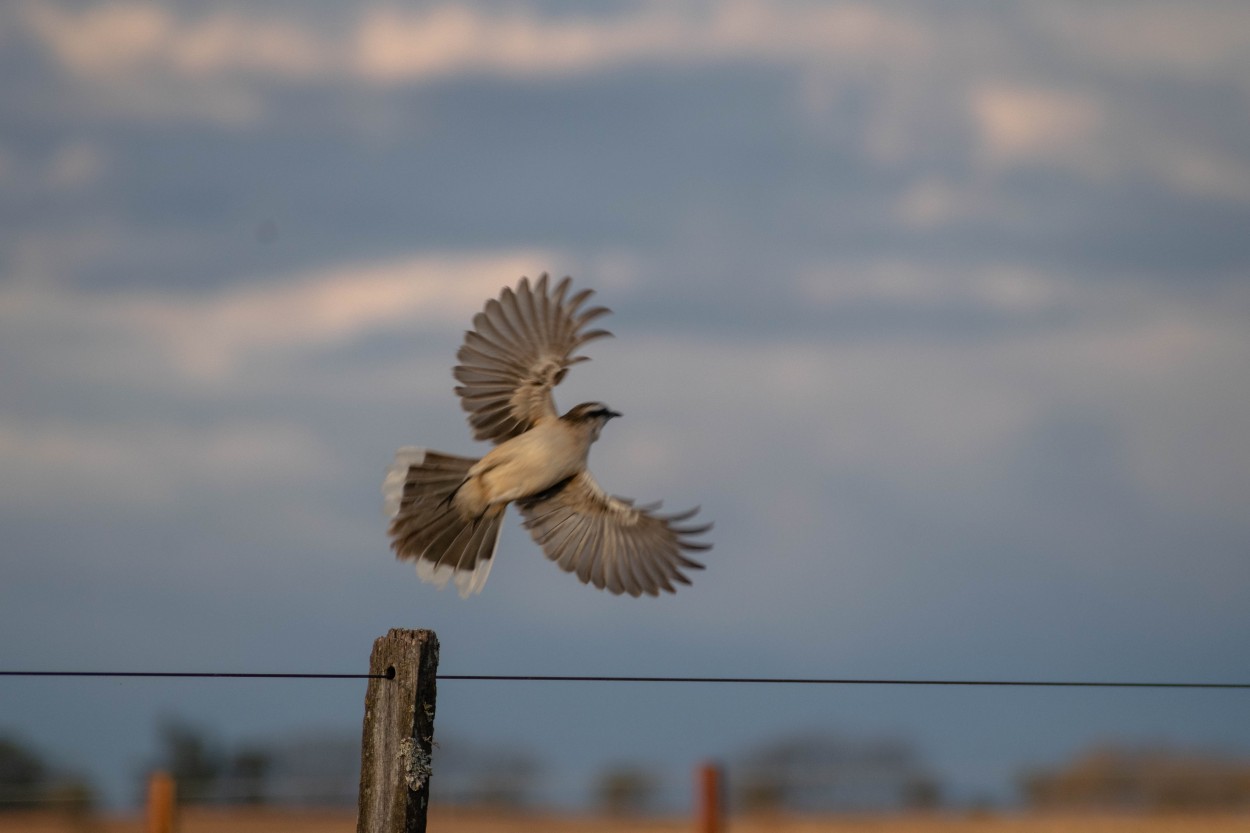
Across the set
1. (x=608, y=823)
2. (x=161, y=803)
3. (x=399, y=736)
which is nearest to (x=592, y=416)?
(x=399, y=736)

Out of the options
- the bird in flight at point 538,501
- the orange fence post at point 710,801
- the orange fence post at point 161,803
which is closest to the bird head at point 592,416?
the bird in flight at point 538,501

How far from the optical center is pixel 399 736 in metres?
4.08

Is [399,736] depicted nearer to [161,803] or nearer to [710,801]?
[710,801]

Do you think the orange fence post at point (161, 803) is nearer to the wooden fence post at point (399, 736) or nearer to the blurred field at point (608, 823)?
the blurred field at point (608, 823)

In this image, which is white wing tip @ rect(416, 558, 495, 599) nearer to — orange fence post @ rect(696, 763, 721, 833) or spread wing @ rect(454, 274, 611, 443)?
spread wing @ rect(454, 274, 611, 443)

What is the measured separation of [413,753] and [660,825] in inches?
377

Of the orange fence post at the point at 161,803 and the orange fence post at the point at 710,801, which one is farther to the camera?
the orange fence post at the point at 161,803

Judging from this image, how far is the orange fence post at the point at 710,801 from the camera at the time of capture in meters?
8.45

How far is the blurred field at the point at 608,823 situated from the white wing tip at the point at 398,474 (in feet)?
20.5

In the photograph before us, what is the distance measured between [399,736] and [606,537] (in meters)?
2.40

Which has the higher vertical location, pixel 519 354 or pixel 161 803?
pixel 519 354

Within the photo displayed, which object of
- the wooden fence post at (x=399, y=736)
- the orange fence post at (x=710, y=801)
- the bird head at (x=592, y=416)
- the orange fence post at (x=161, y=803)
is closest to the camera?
the wooden fence post at (x=399, y=736)

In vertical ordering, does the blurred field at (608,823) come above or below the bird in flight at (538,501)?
below

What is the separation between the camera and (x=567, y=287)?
6.34 meters
